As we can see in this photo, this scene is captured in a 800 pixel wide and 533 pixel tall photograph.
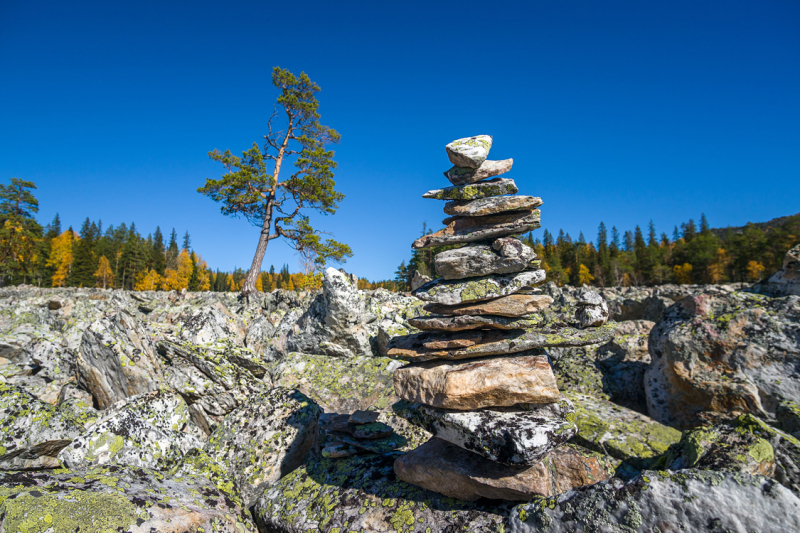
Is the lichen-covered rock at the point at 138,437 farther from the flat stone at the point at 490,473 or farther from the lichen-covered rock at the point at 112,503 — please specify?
the flat stone at the point at 490,473

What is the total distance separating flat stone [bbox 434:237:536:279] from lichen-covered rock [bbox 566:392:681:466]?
3298mm

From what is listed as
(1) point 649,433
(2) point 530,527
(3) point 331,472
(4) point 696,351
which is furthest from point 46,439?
(4) point 696,351

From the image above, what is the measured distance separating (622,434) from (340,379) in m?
6.26

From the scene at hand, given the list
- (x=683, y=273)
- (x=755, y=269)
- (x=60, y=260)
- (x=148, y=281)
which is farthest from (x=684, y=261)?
(x=60, y=260)

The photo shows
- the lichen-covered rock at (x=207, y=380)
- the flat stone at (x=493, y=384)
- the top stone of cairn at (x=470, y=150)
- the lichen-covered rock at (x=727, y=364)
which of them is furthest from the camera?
the lichen-covered rock at (x=207, y=380)

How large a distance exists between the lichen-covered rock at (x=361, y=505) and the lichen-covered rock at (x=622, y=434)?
105 inches

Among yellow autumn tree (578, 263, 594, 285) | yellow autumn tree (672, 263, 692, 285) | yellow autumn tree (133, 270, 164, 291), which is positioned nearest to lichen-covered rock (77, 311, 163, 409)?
yellow autumn tree (133, 270, 164, 291)

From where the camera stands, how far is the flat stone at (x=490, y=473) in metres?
4.45

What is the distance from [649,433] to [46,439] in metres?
9.96

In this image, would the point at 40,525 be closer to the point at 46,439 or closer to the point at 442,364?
the point at 46,439

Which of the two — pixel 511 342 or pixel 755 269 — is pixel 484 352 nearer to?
pixel 511 342

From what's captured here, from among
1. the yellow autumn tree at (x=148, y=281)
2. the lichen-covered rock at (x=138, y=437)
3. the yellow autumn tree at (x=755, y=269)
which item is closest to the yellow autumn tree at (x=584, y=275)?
the yellow autumn tree at (x=755, y=269)

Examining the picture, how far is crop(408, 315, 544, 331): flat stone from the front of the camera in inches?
213

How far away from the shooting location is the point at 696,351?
759 cm
